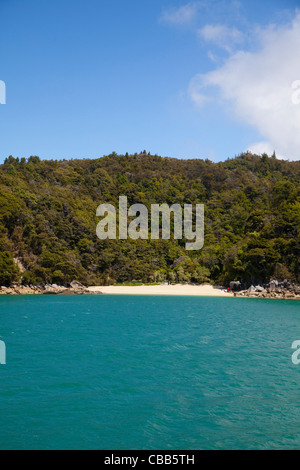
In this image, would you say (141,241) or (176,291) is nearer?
(176,291)

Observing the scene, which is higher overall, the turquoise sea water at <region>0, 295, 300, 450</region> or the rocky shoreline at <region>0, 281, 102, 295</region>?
the turquoise sea water at <region>0, 295, 300, 450</region>

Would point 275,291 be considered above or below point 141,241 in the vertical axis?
below

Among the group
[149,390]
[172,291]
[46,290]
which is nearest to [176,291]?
[172,291]

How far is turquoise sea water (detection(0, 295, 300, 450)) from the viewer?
11.3m

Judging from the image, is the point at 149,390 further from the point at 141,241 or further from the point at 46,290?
the point at 141,241

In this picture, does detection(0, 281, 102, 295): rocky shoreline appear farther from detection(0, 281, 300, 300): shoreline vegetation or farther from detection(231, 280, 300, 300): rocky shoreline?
detection(231, 280, 300, 300): rocky shoreline

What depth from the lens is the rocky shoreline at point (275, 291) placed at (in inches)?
2635

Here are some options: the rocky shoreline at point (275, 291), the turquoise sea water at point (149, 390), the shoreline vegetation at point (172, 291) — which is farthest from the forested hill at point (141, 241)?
the turquoise sea water at point (149, 390)

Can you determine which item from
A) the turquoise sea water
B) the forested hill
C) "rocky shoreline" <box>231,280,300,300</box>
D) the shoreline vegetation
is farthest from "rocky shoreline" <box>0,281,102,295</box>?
the turquoise sea water

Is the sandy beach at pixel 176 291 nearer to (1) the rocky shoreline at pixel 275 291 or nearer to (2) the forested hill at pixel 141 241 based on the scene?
(1) the rocky shoreline at pixel 275 291

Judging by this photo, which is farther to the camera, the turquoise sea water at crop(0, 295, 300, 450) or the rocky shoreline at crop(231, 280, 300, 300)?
the rocky shoreline at crop(231, 280, 300, 300)

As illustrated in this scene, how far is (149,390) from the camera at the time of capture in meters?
15.3

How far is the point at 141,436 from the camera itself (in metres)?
11.3

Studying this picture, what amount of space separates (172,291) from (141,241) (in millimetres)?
30980
